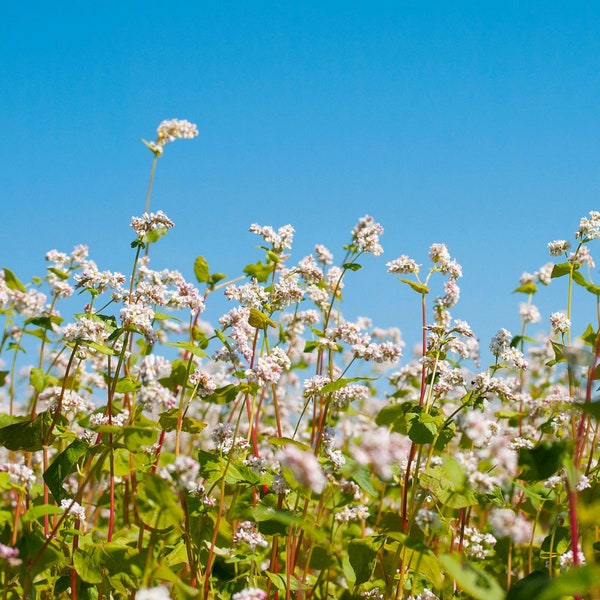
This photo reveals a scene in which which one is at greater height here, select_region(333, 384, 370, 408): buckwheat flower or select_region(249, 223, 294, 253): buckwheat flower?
select_region(249, 223, 294, 253): buckwheat flower

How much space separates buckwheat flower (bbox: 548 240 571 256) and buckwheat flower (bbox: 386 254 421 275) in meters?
1.07

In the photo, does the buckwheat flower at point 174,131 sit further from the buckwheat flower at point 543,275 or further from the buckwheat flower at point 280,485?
the buckwheat flower at point 543,275

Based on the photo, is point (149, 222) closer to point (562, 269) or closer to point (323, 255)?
point (323, 255)

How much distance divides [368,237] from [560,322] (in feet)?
4.89

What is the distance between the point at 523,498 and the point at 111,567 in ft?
10.6

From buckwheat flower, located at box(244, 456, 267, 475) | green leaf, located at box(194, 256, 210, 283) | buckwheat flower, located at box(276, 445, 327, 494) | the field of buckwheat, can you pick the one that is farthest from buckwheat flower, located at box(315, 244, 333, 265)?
buckwheat flower, located at box(276, 445, 327, 494)

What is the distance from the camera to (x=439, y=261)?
512 cm

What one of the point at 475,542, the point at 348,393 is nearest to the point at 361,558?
the point at 348,393

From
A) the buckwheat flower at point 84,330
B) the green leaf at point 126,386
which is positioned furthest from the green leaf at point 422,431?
the buckwheat flower at point 84,330

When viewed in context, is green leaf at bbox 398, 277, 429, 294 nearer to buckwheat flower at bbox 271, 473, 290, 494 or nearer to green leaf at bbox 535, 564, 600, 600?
buckwheat flower at bbox 271, 473, 290, 494

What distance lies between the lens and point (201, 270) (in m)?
4.75

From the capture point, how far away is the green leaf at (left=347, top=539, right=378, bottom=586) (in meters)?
3.90

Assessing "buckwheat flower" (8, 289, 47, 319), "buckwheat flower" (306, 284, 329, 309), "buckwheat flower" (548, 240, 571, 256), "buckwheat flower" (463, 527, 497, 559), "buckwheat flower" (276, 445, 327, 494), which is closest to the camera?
"buckwheat flower" (276, 445, 327, 494)

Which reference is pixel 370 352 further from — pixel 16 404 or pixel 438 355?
pixel 16 404
